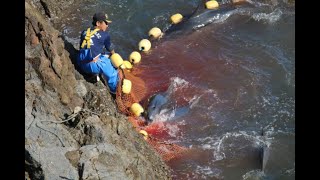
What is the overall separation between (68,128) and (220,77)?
506cm

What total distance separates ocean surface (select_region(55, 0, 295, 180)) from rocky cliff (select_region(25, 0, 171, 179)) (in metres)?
1.35

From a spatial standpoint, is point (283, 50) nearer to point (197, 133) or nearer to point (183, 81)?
point (183, 81)

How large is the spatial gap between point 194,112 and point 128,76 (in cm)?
189

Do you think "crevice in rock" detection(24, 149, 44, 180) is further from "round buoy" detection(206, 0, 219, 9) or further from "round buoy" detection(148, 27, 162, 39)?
"round buoy" detection(206, 0, 219, 9)

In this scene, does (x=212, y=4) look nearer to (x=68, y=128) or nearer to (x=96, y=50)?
(x=96, y=50)

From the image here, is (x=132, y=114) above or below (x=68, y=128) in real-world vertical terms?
below

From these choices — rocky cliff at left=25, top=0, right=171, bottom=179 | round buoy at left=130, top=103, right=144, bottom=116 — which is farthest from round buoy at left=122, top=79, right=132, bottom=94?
rocky cliff at left=25, top=0, right=171, bottom=179

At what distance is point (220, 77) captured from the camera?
10.3m

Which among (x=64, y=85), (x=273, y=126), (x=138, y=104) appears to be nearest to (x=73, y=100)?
(x=64, y=85)

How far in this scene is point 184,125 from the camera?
357 inches

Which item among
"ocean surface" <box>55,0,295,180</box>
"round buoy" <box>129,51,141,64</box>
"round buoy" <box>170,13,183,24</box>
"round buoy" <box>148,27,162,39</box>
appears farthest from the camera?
"round buoy" <box>170,13,183,24</box>

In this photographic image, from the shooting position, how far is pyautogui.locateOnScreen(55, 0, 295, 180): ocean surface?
27.5 feet

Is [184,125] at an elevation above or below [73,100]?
below

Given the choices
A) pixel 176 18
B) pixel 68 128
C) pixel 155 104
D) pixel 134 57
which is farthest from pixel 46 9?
pixel 68 128
